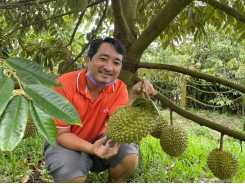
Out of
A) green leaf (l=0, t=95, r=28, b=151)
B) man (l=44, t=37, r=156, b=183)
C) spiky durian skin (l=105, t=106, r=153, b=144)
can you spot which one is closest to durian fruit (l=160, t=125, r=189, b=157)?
man (l=44, t=37, r=156, b=183)

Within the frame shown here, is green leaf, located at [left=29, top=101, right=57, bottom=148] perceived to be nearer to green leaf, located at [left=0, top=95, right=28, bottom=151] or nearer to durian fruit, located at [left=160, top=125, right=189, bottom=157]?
green leaf, located at [left=0, top=95, right=28, bottom=151]

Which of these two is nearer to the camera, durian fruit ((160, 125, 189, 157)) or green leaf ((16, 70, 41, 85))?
green leaf ((16, 70, 41, 85))

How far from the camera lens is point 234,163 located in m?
1.22

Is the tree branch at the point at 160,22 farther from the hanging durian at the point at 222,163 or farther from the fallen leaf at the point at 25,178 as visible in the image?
the fallen leaf at the point at 25,178

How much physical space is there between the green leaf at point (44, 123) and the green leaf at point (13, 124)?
0.06ft

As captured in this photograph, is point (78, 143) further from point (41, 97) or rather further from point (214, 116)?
point (214, 116)

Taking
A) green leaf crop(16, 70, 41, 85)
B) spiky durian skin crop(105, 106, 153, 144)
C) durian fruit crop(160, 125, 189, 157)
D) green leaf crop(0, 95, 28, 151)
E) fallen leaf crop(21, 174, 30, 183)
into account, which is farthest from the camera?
fallen leaf crop(21, 174, 30, 183)

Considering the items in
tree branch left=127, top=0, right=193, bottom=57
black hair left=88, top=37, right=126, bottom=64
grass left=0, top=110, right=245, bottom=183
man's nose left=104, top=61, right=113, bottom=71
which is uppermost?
tree branch left=127, top=0, right=193, bottom=57

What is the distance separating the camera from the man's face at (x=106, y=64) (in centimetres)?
125

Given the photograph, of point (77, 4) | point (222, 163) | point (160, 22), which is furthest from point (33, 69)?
point (77, 4)

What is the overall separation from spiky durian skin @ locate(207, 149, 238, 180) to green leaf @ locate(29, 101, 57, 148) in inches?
34.5

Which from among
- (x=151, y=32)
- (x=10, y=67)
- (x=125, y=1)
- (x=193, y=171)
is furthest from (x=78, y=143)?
(x=193, y=171)

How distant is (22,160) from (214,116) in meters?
4.80

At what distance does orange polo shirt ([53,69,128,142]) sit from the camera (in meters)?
1.31
